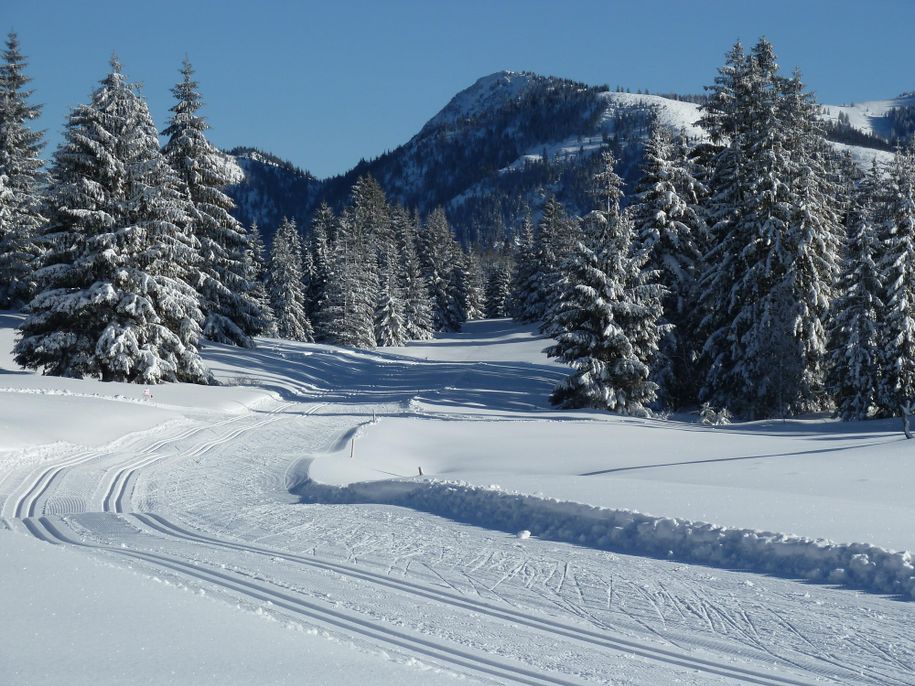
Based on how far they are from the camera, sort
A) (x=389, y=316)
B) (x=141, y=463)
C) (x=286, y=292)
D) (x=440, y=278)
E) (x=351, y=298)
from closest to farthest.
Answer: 1. (x=141, y=463)
2. (x=351, y=298)
3. (x=286, y=292)
4. (x=389, y=316)
5. (x=440, y=278)

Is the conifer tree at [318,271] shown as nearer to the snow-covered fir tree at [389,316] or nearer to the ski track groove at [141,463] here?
the snow-covered fir tree at [389,316]

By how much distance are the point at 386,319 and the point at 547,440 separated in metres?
42.5

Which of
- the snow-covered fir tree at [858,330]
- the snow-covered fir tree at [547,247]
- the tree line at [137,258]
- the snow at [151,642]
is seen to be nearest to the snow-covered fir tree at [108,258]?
the tree line at [137,258]

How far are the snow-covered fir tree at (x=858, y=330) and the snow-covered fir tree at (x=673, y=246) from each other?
5382 millimetres

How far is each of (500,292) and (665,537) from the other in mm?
82304

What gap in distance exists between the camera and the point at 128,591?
19.5ft

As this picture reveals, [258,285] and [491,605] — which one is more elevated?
[258,285]

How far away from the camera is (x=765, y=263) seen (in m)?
25.6

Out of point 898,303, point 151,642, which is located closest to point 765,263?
point 898,303

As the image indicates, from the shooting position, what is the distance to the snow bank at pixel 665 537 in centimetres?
741

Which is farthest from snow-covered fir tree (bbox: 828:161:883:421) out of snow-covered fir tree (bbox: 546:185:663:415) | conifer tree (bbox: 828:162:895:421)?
snow-covered fir tree (bbox: 546:185:663:415)

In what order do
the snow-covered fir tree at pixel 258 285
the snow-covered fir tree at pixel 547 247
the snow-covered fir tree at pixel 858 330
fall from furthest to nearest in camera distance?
the snow-covered fir tree at pixel 547 247 < the snow-covered fir tree at pixel 258 285 < the snow-covered fir tree at pixel 858 330

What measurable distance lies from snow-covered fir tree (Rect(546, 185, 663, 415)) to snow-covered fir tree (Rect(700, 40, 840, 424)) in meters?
2.61

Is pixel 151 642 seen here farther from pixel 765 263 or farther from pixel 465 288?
pixel 465 288
